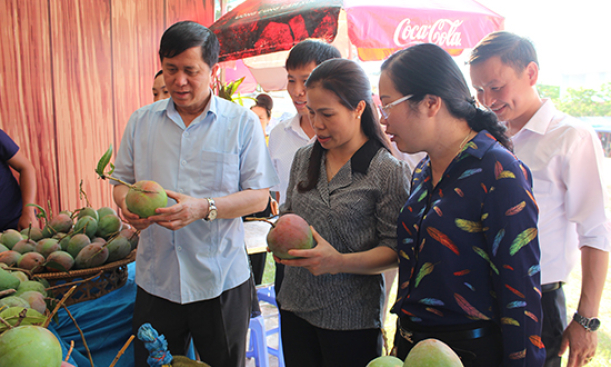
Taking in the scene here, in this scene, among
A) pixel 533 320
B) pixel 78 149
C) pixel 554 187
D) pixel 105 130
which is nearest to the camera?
pixel 533 320

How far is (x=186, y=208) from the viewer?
145cm

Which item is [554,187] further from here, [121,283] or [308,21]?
[308,21]

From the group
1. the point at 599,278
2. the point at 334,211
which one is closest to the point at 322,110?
the point at 334,211

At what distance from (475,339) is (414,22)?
3.61 meters

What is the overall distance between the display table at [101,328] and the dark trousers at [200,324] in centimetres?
14

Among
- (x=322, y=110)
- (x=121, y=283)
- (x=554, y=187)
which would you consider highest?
(x=322, y=110)

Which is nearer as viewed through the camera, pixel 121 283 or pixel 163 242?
pixel 163 242

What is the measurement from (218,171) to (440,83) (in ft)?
3.26

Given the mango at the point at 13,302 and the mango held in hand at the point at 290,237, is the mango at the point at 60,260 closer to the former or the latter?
the mango at the point at 13,302

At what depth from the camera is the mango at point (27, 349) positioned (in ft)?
1.93

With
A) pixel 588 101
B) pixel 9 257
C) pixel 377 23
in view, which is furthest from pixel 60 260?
pixel 588 101

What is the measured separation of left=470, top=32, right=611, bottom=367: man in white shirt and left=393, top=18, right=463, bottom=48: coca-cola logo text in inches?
97.6

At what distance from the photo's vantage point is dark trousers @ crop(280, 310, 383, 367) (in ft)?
4.52

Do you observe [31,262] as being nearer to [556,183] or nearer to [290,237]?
[290,237]
